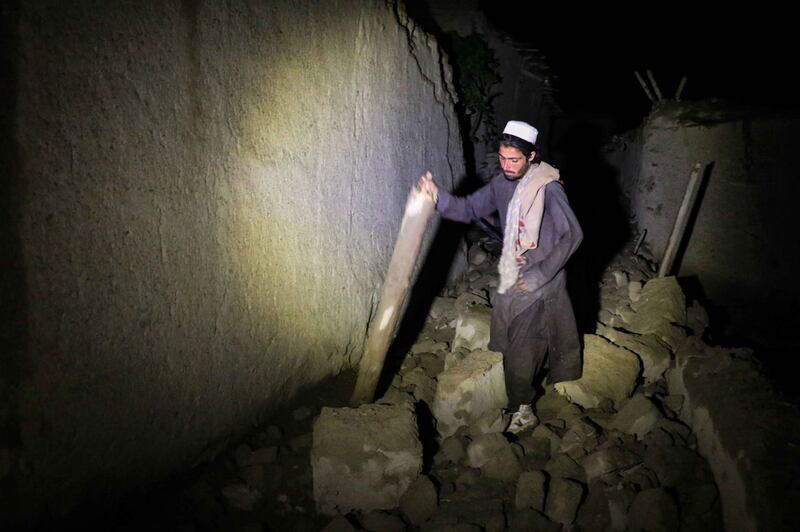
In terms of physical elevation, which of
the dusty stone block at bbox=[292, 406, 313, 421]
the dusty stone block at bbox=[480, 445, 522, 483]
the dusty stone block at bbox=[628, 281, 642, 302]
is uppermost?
the dusty stone block at bbox=[628, 281, 642, 302]

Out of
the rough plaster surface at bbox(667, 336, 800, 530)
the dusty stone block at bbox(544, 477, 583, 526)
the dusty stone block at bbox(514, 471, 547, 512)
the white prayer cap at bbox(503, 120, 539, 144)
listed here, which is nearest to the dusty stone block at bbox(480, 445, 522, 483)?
the dusty stone block at bbox(514, 471, 547, 512)

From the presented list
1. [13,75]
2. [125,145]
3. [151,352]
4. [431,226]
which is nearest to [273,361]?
[151,352]

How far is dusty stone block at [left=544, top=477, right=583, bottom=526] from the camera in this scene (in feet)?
7.81

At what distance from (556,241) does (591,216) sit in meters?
5.42

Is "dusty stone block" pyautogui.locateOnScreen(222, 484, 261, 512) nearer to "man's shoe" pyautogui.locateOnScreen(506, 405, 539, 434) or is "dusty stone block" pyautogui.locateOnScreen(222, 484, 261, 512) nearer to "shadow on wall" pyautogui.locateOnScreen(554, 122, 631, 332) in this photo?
"man's shoe" pyautogui.locateOnScreen(506, 405, 539, 434)

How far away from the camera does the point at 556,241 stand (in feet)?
9.52

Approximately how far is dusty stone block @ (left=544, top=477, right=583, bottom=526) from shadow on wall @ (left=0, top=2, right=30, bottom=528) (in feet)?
7.36

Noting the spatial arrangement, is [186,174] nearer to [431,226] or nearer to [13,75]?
[13,75]

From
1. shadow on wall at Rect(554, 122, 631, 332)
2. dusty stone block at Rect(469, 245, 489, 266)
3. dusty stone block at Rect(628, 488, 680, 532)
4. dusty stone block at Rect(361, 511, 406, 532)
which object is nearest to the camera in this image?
dusty stone block at Rect(628, 488, 680, 532)

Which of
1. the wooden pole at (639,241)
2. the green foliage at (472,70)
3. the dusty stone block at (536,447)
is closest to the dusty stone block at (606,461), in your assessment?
the dusty stone block at (536,447)

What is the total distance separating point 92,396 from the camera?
206 centimetres

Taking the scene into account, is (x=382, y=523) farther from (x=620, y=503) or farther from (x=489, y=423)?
(x=620, y=503)

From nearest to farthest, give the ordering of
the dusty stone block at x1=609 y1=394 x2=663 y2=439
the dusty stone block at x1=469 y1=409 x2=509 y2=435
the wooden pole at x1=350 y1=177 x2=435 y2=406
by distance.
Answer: the wooden pole at x1=350 y1=177 x2=435 y2=406 < the dusty stone block at x1=609 y1=394 x2=663 y2=439 < the dusty stone block at x1=469 y1=409 x2=509 y2=435

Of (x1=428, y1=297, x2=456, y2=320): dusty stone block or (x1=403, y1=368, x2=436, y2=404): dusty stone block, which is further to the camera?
(x1=428, y1=297, x2=456, y2=320): dusty stone block
